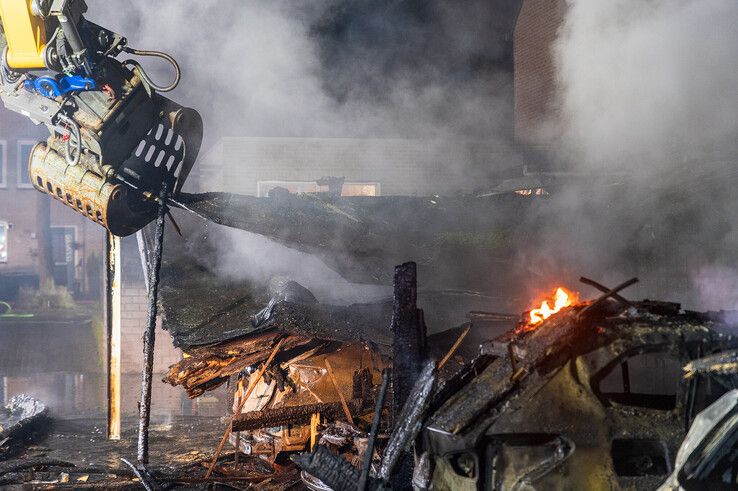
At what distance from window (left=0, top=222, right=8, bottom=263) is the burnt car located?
31.6 m

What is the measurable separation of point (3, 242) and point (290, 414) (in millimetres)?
28888

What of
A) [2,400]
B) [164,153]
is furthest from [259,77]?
[2,400]

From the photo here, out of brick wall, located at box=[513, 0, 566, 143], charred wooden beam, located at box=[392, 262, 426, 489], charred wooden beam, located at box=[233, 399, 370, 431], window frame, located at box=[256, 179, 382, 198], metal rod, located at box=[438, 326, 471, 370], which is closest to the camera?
charred wooden beam, located at box=[392, 262, 426, 489]

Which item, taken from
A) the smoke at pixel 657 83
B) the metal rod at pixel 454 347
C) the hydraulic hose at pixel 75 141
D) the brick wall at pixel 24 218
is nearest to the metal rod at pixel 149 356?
the hydraulic hose at pixel 75 141

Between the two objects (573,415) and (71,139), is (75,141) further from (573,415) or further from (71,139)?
(573,415)

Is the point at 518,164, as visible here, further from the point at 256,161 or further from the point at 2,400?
the point at 2,400

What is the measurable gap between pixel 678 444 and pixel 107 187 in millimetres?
5736

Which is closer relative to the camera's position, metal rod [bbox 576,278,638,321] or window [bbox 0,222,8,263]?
metal rod [bbox 576,278,638,321]

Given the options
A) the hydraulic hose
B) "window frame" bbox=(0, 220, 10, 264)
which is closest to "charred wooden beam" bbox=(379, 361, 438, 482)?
the hydraulic hose

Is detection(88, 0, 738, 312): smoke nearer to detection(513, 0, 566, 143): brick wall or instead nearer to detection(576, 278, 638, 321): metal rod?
detection(513, 0, 566, 143): brick wall

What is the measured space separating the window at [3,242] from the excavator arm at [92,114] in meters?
26.9

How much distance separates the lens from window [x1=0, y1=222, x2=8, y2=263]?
29.7m

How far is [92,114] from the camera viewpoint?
253 inches

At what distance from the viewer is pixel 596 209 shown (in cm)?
780
